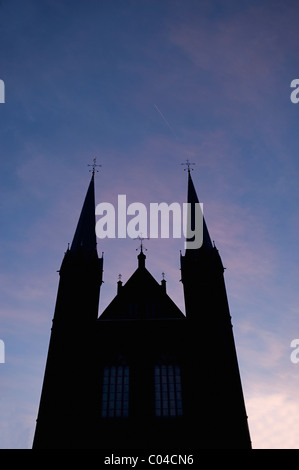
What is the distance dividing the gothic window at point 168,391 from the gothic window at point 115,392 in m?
1.93

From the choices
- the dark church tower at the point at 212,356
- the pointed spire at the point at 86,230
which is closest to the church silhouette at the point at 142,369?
the dark church tower at the point at 212,356

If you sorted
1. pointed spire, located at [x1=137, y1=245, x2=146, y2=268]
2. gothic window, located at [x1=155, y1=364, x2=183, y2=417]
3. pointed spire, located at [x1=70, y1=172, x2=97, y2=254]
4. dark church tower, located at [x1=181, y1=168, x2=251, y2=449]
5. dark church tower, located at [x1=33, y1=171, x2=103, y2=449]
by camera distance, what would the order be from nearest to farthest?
dark church tower, located at [x1=181, y1=168, x2=251, y2=449] < dark church tower, located at [x1=33, y1=171, x2=103, y2=449] < gothic window, located at [x1=155, y1=364, x2=183, y2=417] < pointed spire, located at [x1=70, y1=172, x2=97, y2=254] < pointed spire, located at [x1=137, y1=245, x2=146, y2=268]

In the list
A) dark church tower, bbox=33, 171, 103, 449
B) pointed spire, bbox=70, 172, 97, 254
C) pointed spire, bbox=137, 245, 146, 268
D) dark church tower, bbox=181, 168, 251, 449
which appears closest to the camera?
dark church tower, bbox=181, 168, 251, 449

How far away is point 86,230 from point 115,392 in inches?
559

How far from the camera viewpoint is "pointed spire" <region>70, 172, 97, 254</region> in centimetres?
3231

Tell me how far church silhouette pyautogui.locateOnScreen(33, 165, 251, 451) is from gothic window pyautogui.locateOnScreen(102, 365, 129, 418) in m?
0.06

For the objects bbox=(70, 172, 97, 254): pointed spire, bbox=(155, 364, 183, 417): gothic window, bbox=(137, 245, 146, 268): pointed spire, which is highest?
bbox=(70, 172, 97, 254): pointed spire

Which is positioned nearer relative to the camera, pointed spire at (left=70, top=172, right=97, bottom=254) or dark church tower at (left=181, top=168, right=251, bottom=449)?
dark church tower at (left=181, top=168, right=251, bottom=449)

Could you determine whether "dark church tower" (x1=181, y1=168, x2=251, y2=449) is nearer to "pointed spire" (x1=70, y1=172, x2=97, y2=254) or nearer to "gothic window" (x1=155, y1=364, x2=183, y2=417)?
"gothic window" (x1=155, y1=364, x2=183, y2=417)

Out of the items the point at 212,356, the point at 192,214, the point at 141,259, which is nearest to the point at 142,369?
the point at 212,356

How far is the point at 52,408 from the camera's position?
23.4 m

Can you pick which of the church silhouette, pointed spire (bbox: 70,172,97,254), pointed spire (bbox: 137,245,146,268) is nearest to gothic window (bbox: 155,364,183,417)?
the church silhouette
